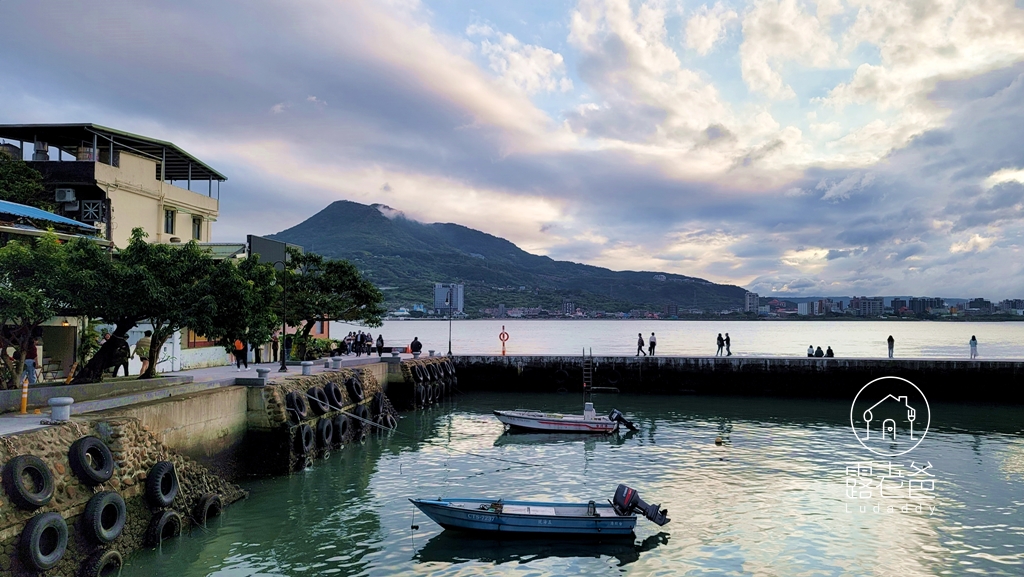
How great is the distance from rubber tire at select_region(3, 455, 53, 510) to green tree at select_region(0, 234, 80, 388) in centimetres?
772

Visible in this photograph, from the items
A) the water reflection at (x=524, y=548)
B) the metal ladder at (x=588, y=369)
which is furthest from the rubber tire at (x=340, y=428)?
the metal ladder at (x=588, y=369)

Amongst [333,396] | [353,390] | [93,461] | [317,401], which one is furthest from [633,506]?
[353,390]

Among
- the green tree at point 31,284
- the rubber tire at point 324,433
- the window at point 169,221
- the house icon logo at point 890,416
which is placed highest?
the window at point 169,221

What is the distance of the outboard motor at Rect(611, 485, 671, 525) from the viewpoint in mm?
19328

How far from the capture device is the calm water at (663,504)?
17.3m

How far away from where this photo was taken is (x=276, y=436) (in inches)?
1025

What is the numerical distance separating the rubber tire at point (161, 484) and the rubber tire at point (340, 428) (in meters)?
12.6

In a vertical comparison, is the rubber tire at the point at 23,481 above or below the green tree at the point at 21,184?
below

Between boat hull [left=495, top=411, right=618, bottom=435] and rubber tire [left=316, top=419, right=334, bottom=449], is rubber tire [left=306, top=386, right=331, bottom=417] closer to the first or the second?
rubber tire [left=316, top=419, right=334, bottom=449]

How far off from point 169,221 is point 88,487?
32165 millimetres

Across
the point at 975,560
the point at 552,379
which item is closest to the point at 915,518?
the point at 975,560

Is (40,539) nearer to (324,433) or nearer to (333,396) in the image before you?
(324,433)

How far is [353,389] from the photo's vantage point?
116 ft

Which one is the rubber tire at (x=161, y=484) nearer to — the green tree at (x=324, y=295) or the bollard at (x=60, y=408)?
the bollard at (x=60, y=408)
